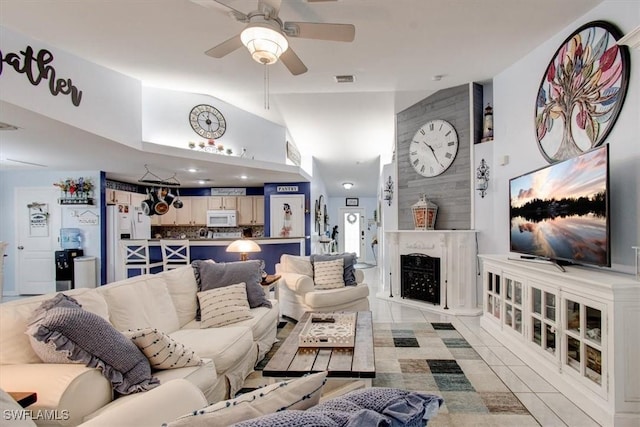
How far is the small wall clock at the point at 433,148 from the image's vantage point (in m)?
4.82

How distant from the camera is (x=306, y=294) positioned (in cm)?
390

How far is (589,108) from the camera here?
2.72 meters

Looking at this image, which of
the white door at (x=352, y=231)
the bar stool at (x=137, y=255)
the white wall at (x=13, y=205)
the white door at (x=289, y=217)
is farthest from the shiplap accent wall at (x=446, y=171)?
the white door at (x=352, y=231)

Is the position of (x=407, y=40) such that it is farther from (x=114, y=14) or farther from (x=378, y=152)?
(x=378, y=152)

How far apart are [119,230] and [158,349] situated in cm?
564

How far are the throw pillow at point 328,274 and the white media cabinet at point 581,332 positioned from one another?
190 centimetres

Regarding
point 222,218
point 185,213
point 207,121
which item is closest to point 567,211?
point 207,121

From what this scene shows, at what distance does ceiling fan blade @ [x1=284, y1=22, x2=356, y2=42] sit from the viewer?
2.16m

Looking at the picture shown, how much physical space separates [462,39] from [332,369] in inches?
126

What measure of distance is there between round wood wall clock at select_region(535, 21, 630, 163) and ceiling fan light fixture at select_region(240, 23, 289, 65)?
2530mm

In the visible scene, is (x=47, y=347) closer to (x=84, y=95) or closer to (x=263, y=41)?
(x=263, y=41)

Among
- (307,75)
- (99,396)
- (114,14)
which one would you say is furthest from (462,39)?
(99,396)

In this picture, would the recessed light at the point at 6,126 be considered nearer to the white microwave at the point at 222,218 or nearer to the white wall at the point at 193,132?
the white wall at the point at 193,132

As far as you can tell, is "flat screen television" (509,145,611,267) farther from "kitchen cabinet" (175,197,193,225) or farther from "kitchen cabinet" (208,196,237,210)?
"kitchen cabinet" (175,197,193,225)
